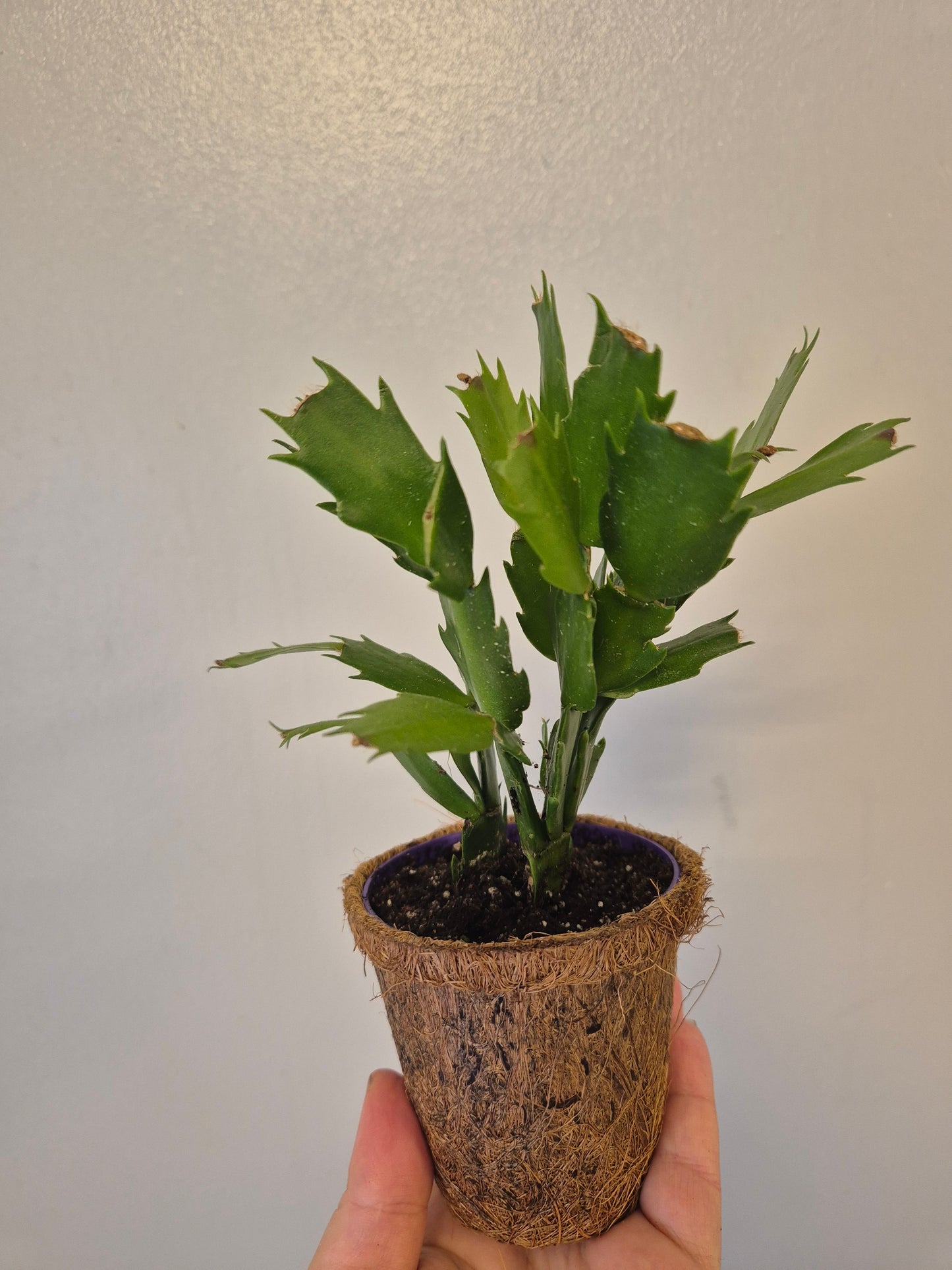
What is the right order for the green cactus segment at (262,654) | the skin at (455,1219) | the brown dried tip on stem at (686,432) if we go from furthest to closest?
the skin at (455,1219), the green cactus segment at (262,654), the brown dried tip on stem at (686,432)

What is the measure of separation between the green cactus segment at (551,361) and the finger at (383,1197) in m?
0.58

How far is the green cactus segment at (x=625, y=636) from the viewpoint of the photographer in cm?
51

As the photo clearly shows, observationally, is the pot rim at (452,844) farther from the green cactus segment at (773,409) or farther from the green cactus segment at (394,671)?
the green cactus segment at (773,409)

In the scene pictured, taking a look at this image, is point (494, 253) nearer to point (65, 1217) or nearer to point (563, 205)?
point (563, 205)

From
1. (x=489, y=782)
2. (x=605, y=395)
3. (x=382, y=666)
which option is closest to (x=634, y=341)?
(x=605, y=395)

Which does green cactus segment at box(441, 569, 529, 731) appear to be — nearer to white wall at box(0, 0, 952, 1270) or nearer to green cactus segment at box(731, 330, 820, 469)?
green cactus segment at box(731, 330, 820, 469)

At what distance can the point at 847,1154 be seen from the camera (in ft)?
3.35

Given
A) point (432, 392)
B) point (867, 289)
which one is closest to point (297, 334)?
point (432, 392)

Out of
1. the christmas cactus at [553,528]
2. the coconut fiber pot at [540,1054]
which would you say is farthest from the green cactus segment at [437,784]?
the coconut fiber pot at [540,1054]

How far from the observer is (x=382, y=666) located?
0.56 m

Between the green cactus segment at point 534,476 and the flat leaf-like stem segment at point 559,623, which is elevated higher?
the green cactus segment at point 534,476

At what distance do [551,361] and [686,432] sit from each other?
186 mm

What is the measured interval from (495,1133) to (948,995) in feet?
2.24

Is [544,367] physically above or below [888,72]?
below
